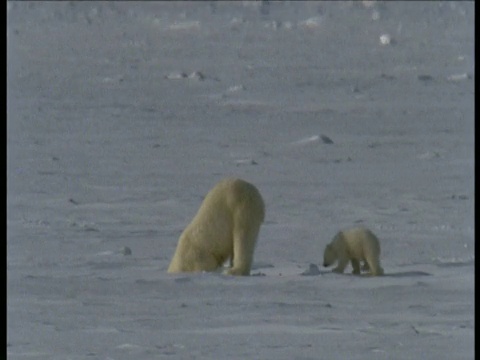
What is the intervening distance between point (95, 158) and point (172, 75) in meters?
6.64

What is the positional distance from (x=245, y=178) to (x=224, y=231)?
3597mm

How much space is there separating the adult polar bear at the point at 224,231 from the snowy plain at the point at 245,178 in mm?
139

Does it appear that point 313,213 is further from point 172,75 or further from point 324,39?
point 324,39

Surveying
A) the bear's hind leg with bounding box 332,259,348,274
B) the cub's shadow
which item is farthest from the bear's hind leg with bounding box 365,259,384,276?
the bear's hind leg with bounding box 332,259,348,274

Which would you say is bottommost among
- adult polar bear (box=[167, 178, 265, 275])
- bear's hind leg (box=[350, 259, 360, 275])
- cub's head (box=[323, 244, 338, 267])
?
bear's hind leg (box=[350, 259, 360, 275])

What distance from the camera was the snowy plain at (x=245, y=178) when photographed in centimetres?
376

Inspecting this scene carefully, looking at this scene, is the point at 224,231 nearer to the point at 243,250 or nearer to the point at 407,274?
the point at 243,250

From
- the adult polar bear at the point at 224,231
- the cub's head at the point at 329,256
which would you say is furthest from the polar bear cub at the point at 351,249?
the adult polar bear at the point at 224,231

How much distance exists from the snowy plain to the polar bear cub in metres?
0.10

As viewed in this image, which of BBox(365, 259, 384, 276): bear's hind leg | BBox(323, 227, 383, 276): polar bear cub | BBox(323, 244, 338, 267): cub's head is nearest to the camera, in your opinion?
BBox(365, 259, 384, 276): bear's hind leg

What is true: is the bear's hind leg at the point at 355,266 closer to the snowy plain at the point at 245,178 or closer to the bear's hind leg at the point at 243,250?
the snowy plain at the point at 245,178

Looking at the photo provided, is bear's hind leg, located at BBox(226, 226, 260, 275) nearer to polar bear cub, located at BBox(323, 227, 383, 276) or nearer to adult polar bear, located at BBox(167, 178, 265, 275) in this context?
adult polar bear, located at BBox(167, 178, 265, 275)

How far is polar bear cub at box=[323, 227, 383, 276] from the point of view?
5091 mm

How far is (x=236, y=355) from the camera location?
3.35 m
